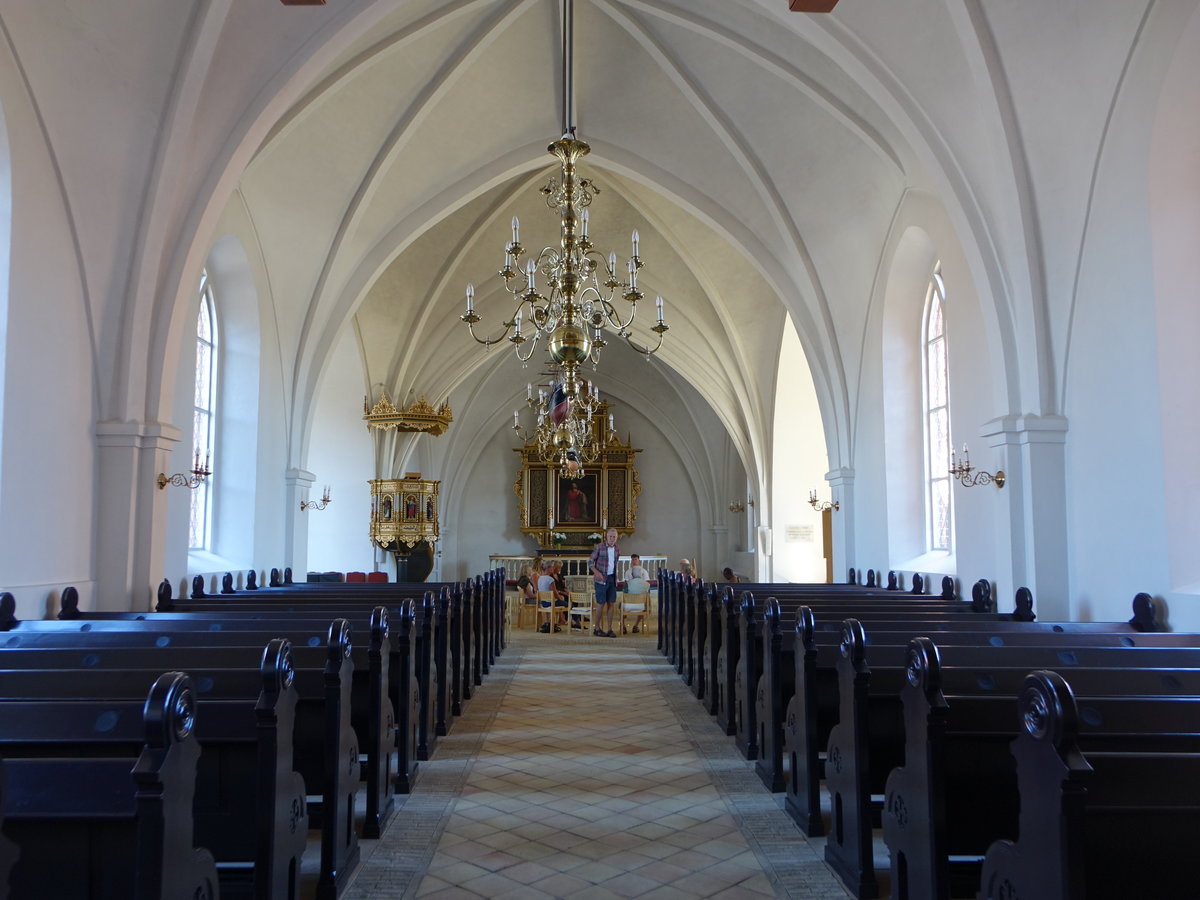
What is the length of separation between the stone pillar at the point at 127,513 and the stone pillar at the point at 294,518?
418 centimetres

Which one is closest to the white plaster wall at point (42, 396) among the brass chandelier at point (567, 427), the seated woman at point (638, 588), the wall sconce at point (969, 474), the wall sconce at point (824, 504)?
the brass chandelier at point (567, 427)

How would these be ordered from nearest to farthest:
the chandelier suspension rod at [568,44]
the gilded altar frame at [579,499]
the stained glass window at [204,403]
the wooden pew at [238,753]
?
the wooden pew at [238,753] < the chandelier suspension rod at [568,44] < the stained glass window at [204,403] < the gilded altar frame at [579,499]

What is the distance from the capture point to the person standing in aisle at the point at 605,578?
13938mm

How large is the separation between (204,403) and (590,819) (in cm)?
793

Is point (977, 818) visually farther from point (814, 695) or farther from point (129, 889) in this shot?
point (129, 889)

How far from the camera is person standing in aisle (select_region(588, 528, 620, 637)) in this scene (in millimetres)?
13938

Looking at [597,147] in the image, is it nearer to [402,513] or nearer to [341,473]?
[402,513]

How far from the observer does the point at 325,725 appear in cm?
392

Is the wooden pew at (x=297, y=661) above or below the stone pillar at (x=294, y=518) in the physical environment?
below

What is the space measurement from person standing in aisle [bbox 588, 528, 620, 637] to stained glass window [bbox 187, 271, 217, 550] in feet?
17.8

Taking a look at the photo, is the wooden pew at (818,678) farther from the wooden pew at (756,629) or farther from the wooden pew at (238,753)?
the wooden pew at (238,753)

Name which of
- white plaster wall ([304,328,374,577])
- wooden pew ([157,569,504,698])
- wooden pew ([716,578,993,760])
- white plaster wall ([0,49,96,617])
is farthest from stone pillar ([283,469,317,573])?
wooden pew ([716,578,993,760])

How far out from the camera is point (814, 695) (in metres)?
4.70

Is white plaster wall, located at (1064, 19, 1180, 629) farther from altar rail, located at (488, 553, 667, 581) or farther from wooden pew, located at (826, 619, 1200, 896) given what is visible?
altar rail, located at (488, 553, 667, 581)
